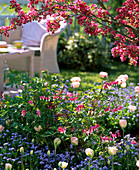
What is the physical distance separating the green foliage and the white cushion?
0.92m

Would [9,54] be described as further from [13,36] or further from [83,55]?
[83,55]

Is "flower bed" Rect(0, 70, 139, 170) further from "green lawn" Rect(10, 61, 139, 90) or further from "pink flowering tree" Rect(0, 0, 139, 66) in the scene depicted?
"green lawn" Rect(10, 61, 139, 90)

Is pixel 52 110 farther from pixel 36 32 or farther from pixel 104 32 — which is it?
pixel 36 32

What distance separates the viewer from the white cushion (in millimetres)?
5168

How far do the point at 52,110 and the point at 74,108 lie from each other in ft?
0.79

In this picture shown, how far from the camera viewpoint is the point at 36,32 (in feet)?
17.1

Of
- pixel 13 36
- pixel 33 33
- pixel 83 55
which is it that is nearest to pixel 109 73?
pixel 83 55

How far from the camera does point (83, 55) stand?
5.95 meters

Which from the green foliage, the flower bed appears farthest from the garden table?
the green foliage

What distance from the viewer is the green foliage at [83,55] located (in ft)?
19.2

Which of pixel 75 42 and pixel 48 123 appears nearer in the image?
pixel 48 123

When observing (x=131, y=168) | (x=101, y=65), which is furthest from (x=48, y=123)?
(x=101, y=65)

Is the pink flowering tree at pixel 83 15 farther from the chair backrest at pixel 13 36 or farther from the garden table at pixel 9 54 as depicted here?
the chair backrest at pixel 13 36

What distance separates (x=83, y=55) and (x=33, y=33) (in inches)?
47.3
